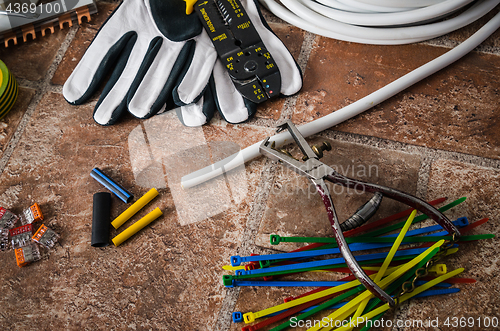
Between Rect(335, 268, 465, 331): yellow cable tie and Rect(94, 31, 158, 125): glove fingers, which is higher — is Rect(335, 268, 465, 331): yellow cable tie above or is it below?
below

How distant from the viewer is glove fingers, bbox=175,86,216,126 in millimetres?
1080

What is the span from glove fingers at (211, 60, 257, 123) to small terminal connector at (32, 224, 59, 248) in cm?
54

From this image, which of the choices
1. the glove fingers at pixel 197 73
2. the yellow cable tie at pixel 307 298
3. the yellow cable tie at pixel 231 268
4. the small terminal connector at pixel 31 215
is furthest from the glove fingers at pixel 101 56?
the yellow cable tie at pixel 307 298

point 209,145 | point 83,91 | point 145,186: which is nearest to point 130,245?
point 145,186

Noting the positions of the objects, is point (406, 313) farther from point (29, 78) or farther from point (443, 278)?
point (29, 78)

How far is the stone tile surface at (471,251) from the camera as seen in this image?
2.72 feet

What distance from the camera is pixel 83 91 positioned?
1.13 meters

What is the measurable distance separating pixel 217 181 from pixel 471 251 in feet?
2.10

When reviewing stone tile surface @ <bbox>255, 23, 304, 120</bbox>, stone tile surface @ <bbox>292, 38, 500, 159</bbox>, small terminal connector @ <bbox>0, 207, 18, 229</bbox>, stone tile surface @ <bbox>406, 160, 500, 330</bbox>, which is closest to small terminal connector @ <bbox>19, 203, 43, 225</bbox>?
small terminal connector @ <bbox>0, 207, 18, 229</bbox>

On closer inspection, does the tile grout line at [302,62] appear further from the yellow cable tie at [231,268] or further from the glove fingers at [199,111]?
the yellow cable tie at [231,268]

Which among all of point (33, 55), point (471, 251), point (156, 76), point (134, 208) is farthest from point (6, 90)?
point (471, 251)

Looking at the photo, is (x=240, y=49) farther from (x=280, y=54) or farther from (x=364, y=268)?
(x=364, y=268)

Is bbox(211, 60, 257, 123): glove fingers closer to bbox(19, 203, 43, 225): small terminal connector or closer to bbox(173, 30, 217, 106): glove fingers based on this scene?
bbox(173, 30, 217, 106): glove fingers

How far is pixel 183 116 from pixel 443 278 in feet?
2.57
